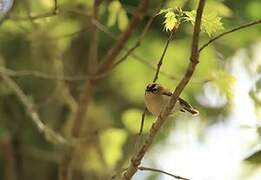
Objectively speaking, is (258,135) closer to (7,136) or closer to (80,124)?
(80,124)

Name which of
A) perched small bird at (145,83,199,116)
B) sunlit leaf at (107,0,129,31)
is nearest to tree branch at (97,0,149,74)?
sunlit leaf at (107,0,129,31)

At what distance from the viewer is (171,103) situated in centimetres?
171

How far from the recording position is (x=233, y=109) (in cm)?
390

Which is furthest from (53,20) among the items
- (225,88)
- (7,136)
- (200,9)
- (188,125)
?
(200,9)

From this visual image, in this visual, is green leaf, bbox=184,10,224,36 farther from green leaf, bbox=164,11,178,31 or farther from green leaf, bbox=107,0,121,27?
green leaf, bbox=107,0,121,27

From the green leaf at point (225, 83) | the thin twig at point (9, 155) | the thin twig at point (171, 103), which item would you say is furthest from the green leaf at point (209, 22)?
the thin twig at point (9, 155)

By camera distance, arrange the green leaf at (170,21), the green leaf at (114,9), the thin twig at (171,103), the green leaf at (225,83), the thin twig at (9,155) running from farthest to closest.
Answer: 1. the thin twig at (9,155)
2. the green leaf at (114,9)
3. the green leaf at (225,83)
4. the green leaf at (170,21)
5. the thin twig at (171,103)

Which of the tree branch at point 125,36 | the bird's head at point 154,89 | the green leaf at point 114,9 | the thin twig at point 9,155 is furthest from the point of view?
the thin twig at point 9,155

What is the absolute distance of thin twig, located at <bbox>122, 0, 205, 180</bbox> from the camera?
1.56 m

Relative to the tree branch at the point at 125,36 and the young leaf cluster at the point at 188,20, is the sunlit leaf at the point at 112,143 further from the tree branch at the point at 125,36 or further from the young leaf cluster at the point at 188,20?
the young leaf cluster at the point at 188,20

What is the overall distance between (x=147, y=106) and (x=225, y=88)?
0.55 m

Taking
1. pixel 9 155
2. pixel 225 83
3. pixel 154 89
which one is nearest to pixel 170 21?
pixel 154 89

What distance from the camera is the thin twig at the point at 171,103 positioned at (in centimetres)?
156

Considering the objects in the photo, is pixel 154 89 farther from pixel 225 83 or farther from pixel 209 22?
pixel 225 83
